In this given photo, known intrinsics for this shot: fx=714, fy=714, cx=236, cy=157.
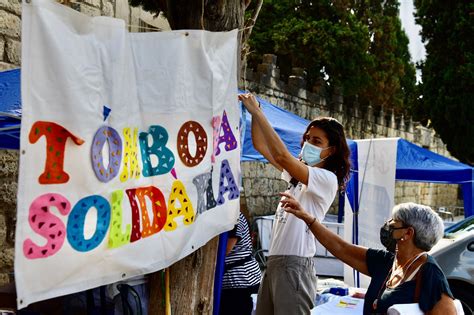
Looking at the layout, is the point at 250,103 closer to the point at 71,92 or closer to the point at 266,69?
the point at 71,92

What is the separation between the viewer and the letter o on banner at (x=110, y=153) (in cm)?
261

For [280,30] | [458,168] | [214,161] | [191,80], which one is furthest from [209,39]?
[280,30]

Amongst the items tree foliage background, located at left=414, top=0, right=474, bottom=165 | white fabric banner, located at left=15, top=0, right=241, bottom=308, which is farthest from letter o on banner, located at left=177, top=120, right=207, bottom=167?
tree foliage background, located at left=414, top=0, right=474, bottom=165

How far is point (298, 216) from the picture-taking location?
3.53m

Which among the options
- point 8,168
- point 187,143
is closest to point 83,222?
point 187,143

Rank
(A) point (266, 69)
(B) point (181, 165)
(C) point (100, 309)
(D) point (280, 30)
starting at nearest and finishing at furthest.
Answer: (B) point (181, 165)
(C) point (100, 309)
(A) point (266, 69)
(D) point (280, 30)

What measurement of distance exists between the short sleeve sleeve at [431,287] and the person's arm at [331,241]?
21.9 inches

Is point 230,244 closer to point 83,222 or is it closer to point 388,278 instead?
point 388,278

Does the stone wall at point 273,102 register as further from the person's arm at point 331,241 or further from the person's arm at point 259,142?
the person's arm at point 331,241

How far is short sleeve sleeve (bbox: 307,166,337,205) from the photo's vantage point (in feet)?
12.5

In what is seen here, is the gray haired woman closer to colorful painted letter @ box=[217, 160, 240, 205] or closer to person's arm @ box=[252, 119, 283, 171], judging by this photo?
colorful painted letter @ box=[217, 160, 240, 205]

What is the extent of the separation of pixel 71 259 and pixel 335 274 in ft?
28.0

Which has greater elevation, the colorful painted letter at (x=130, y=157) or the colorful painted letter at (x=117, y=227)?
the colorful painted letter at (x=130, y=157)

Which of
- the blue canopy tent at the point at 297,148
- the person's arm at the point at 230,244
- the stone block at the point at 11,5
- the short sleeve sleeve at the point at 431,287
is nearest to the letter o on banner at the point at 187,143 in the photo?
the blue canopy tent at the point at 297,148
